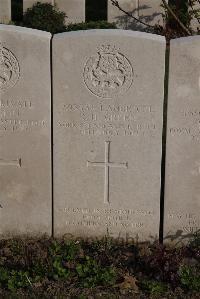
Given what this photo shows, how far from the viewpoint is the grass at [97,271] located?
427cm

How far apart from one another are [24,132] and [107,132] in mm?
783

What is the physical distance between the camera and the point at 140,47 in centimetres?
458

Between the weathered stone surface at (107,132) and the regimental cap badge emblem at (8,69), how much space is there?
0.36m

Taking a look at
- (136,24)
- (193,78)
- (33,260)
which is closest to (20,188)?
(33,260)

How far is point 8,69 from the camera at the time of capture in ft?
15.5

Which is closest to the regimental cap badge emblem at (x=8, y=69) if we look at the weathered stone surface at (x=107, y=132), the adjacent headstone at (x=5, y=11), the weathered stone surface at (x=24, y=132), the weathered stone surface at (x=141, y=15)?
the weathered stone surface at (x=24, y=132)

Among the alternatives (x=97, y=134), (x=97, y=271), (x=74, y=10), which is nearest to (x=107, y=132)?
(x=97, y=134)

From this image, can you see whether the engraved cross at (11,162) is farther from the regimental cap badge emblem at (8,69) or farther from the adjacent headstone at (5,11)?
the adjacent headstone at (5,11)

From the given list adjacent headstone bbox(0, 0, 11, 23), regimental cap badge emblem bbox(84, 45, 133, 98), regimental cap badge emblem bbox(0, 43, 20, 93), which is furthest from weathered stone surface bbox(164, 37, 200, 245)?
adjacent headstone bbox(0, 0, 11, 23)

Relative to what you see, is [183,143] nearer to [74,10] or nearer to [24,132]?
[24,132]

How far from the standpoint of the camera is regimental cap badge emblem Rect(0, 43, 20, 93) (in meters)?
4.69

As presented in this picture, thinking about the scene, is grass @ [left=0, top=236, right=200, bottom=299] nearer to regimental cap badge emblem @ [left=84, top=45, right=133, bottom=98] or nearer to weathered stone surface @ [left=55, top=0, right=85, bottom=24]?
regimental cap badge emblem @ [left=84, top=45, right=133, bottom=98]

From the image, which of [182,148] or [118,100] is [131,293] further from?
[118,100]

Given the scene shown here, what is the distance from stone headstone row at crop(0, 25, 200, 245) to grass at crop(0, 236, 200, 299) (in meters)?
0.30
